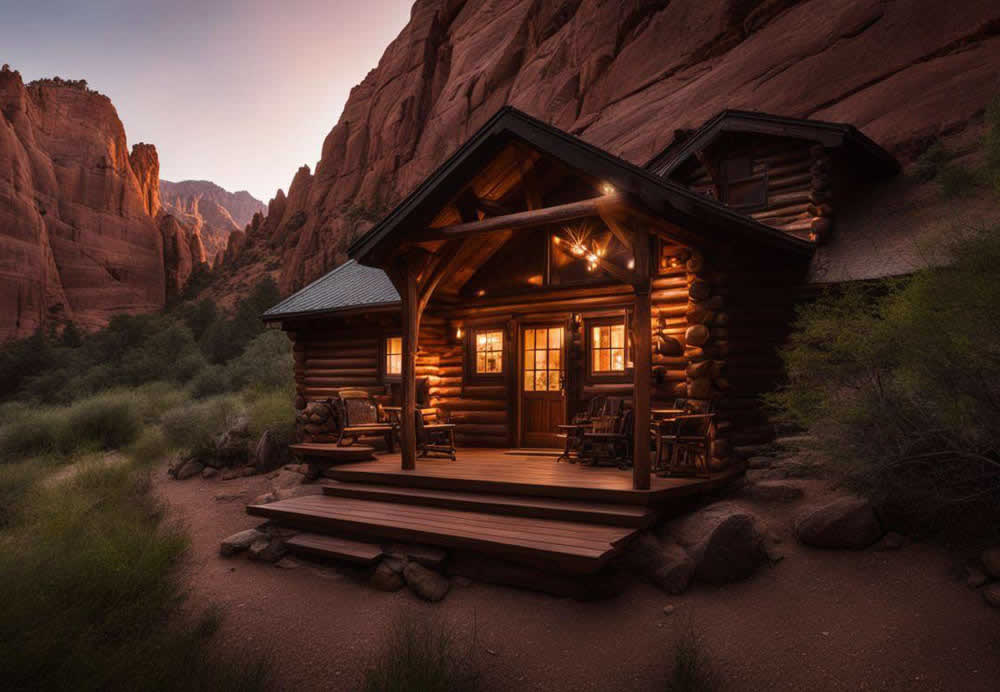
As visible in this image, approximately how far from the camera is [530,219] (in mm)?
7012

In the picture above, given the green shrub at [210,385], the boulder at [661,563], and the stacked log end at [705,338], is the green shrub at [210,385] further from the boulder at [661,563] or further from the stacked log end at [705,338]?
the boulder at [661,563]

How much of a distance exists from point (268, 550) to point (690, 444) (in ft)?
17.2

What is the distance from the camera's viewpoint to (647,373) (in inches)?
241

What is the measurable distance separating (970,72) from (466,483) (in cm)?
1331

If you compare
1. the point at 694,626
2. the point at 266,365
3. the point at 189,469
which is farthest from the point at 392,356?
the point at 266,365

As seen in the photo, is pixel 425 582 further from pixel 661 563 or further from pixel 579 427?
pixel 579 427

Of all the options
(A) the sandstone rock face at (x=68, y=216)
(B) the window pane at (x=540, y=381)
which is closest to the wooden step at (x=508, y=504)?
(B) the window pane at (x=540, y=381)

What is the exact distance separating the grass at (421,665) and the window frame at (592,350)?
5.36m

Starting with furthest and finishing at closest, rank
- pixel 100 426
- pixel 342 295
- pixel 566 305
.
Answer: pixel 100 426, pixel 342 295, pixel 566 305

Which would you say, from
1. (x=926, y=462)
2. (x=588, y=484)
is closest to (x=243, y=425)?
(x=588, y=484)

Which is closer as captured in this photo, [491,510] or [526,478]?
[491,510]

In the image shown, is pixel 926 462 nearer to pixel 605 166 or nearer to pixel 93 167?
pixel 605 166

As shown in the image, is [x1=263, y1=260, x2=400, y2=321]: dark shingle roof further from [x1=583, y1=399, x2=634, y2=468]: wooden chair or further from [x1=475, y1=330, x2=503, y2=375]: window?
[x1=583, y1=399, x2=634, y2=468]: wooden chair

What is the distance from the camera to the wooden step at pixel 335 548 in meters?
5.74
